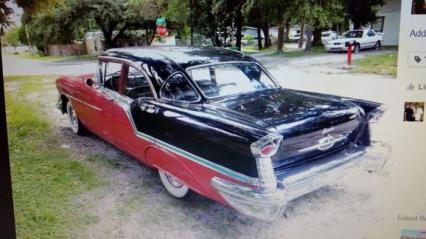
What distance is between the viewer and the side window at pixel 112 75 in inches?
66.1

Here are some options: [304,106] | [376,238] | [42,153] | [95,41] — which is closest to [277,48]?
[304,106]

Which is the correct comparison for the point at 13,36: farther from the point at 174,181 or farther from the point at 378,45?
the point at 378,45

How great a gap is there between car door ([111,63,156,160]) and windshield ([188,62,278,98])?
8.3 inches

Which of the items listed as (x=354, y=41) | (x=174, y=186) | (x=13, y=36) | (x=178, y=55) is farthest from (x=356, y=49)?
(x=13, y=36)

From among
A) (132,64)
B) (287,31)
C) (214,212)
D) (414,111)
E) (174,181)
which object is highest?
(287,31)

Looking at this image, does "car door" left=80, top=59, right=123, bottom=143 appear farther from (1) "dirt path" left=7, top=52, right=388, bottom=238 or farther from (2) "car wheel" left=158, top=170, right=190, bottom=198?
(2) "car wheel" left=158, top=170, right=190, bottom=198

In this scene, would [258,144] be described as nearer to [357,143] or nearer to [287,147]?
[287,147]

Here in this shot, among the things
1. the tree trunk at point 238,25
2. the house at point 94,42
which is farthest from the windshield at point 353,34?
the house at point 94,42

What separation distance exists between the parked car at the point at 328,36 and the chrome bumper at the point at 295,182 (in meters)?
0.48

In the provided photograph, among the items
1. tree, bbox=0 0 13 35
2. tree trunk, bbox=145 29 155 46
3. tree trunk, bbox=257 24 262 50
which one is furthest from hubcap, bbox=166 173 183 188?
tree, bbox=0 0 13 35

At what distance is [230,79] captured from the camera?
162 centimetres

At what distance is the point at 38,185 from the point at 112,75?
21.9 inches

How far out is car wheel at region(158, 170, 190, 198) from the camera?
1.62 m

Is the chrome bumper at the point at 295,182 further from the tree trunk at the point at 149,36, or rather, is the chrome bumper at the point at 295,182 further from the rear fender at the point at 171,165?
the tree trunk at the point at 149,36
